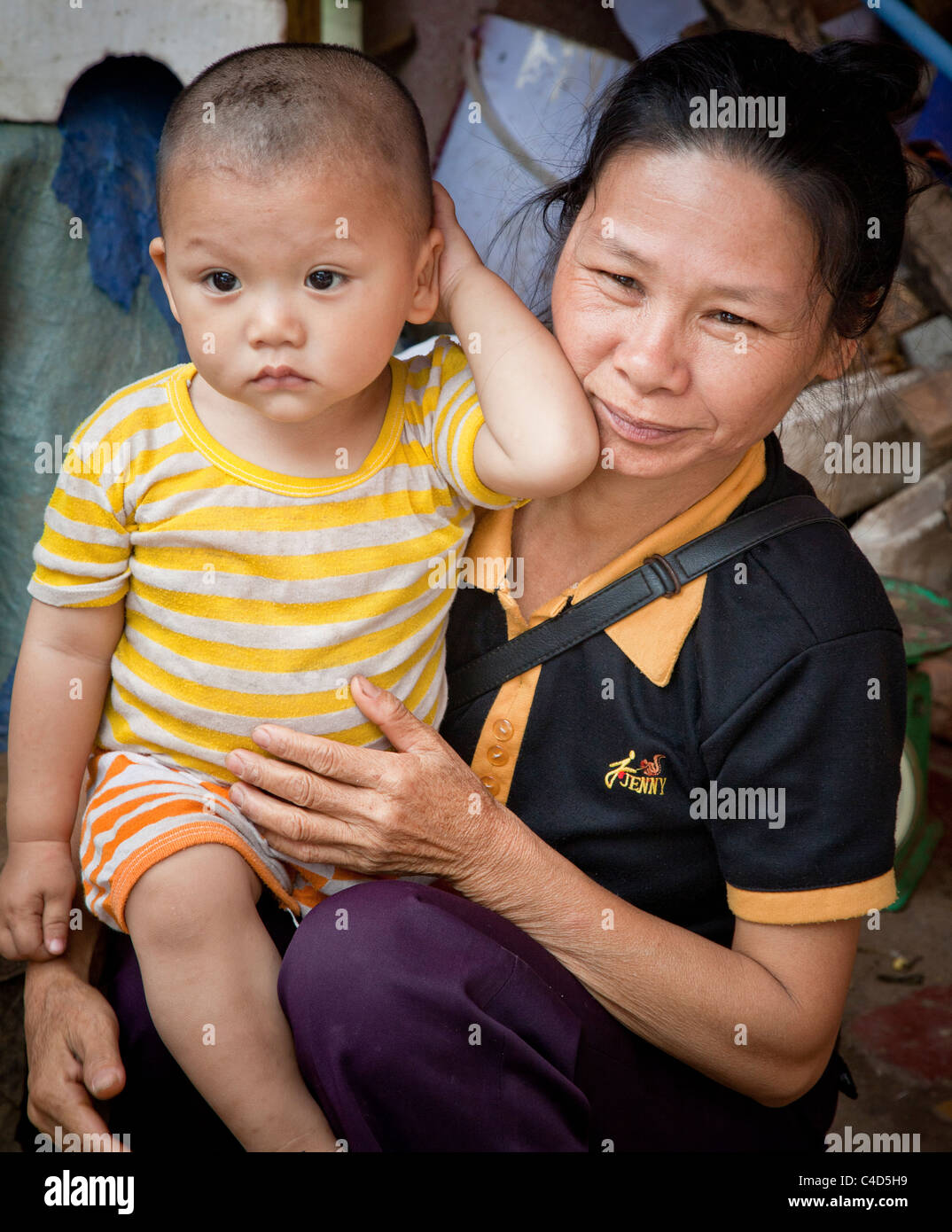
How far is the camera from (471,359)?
4.99ft

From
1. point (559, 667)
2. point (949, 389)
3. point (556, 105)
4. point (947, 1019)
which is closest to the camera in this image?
point (559, 667)

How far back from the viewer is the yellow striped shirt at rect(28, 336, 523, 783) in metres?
1.47

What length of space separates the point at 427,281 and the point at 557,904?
0.91m

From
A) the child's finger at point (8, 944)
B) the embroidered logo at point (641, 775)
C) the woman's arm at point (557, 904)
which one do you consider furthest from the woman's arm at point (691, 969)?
the child's finger at point (8, 944)

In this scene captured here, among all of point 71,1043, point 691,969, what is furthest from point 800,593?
point 71,1043

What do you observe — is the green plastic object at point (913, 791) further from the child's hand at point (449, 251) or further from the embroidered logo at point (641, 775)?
the child's hand at point (449, 251)

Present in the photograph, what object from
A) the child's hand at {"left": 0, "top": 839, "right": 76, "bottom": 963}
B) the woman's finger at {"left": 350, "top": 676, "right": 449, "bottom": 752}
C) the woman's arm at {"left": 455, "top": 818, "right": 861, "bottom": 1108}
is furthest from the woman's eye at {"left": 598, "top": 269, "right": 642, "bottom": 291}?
the child's hand at {"left": 0, "top": 839, "right": 76, "bottom": 963}

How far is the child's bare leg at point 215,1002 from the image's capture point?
1.36 meters

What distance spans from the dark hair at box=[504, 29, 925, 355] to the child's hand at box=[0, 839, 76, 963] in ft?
4.17

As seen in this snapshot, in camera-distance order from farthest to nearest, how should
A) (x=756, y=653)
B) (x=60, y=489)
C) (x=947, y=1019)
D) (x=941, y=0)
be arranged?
(x=941, y=0), (x=947, y=1019), (x=756, y=653), (x=60, y=489)

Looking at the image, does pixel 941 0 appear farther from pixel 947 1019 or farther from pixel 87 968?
pixel 87 968

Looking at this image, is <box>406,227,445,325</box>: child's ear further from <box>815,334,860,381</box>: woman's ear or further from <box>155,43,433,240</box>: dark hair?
<box>815,334,860,381</box>: woman's ear
